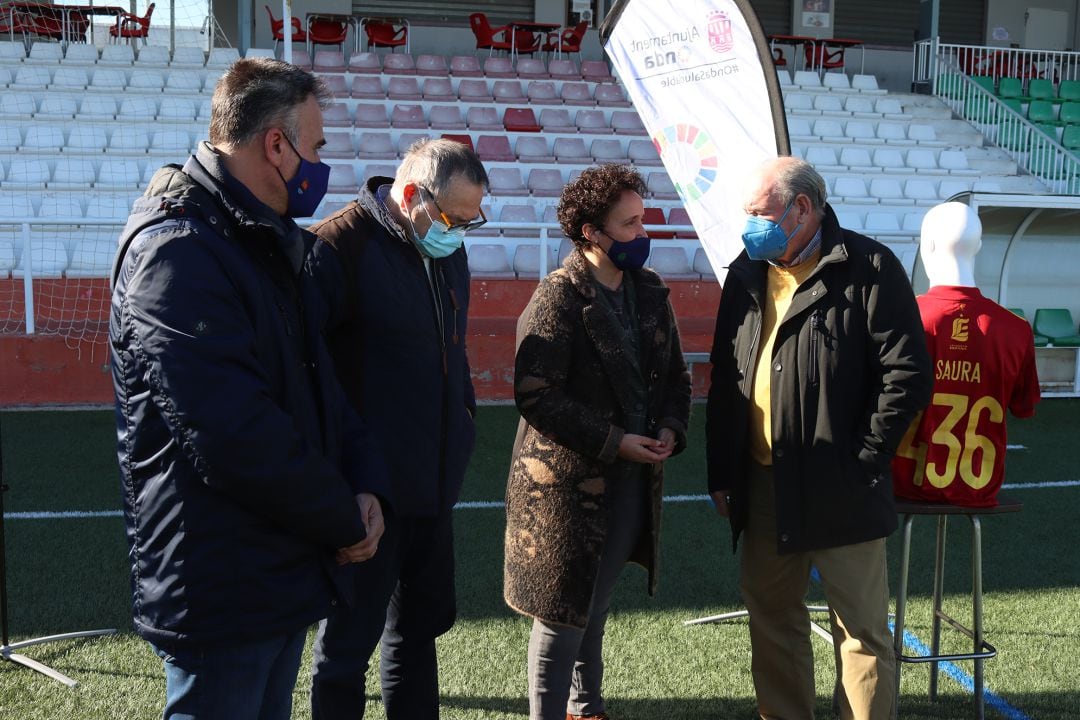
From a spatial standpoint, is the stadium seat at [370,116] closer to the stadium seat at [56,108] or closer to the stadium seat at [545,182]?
the stadium seat at [545,182]

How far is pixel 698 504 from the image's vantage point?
17.7ft

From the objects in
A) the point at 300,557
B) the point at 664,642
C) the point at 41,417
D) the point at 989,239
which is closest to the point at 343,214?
the point at 300,557

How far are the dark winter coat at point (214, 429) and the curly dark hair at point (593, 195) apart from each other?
3.46 feet

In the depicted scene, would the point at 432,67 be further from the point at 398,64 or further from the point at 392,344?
the point at 392,344

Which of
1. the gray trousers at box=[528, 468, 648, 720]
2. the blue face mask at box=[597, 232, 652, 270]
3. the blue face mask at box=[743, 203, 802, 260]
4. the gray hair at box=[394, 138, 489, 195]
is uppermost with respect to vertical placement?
the gray hair at box=[394, 138, 489, 195]

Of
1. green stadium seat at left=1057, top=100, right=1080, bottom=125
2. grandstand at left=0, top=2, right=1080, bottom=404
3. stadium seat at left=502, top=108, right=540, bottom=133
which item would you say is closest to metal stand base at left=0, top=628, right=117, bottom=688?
grandstand at left=0, top=2, right=1080, bottom=404

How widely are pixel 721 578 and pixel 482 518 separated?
1307mm

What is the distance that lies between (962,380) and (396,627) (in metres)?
1.68

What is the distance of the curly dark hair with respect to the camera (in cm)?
271

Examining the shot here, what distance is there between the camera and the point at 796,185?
2662 millimetres

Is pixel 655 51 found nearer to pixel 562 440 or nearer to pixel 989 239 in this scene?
pixel 562 440

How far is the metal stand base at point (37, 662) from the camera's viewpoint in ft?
10.7

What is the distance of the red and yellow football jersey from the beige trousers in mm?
289

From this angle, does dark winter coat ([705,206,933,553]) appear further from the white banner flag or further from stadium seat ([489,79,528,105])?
stadium seat ([489,79,528,105])
